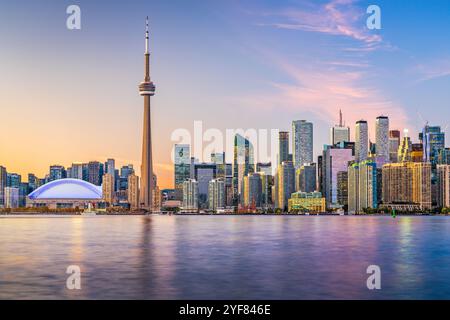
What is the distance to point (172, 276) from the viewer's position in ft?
164

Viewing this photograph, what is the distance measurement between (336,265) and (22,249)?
41.9 metres

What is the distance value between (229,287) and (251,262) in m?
17.8

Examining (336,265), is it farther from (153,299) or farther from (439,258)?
(153,299)

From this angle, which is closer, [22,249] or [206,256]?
[206,256]

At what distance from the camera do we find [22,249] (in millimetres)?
78875

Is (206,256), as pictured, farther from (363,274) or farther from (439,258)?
(439,258)

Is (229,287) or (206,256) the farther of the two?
(206,256)

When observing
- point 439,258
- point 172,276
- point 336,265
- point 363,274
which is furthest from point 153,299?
point 439,258
